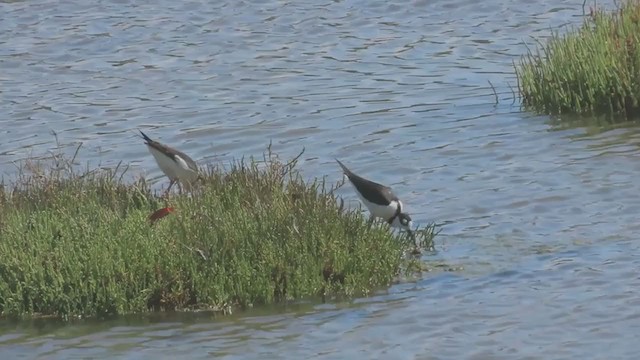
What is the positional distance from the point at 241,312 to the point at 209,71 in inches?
390

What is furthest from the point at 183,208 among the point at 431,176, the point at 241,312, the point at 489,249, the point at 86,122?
the point at 86,122

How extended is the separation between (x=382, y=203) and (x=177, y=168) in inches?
73.5

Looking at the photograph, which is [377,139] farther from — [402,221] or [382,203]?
[402,221]

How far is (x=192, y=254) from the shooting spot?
31.7 feet

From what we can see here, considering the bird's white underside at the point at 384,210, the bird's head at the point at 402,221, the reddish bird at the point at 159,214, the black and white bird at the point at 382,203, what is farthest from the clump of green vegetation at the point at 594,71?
the reddish bird at the point at 159,214

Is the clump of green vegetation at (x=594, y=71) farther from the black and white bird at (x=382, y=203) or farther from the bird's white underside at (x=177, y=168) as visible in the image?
the bird's white underside at (x=177, y=168)

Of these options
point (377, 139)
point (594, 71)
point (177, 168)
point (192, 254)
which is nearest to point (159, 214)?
point (192, 254)

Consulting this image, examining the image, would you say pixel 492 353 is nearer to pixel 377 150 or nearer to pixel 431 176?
pixel 431 176

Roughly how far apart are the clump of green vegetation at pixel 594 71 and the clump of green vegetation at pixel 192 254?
4.55 metres

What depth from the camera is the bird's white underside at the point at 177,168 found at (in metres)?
11.9

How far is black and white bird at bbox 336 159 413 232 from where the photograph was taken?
11039 millimetres

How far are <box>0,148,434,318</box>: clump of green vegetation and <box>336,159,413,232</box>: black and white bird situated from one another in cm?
34

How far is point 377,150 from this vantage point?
1478 cm

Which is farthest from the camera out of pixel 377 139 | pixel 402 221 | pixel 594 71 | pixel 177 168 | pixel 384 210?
pixel 377 139
